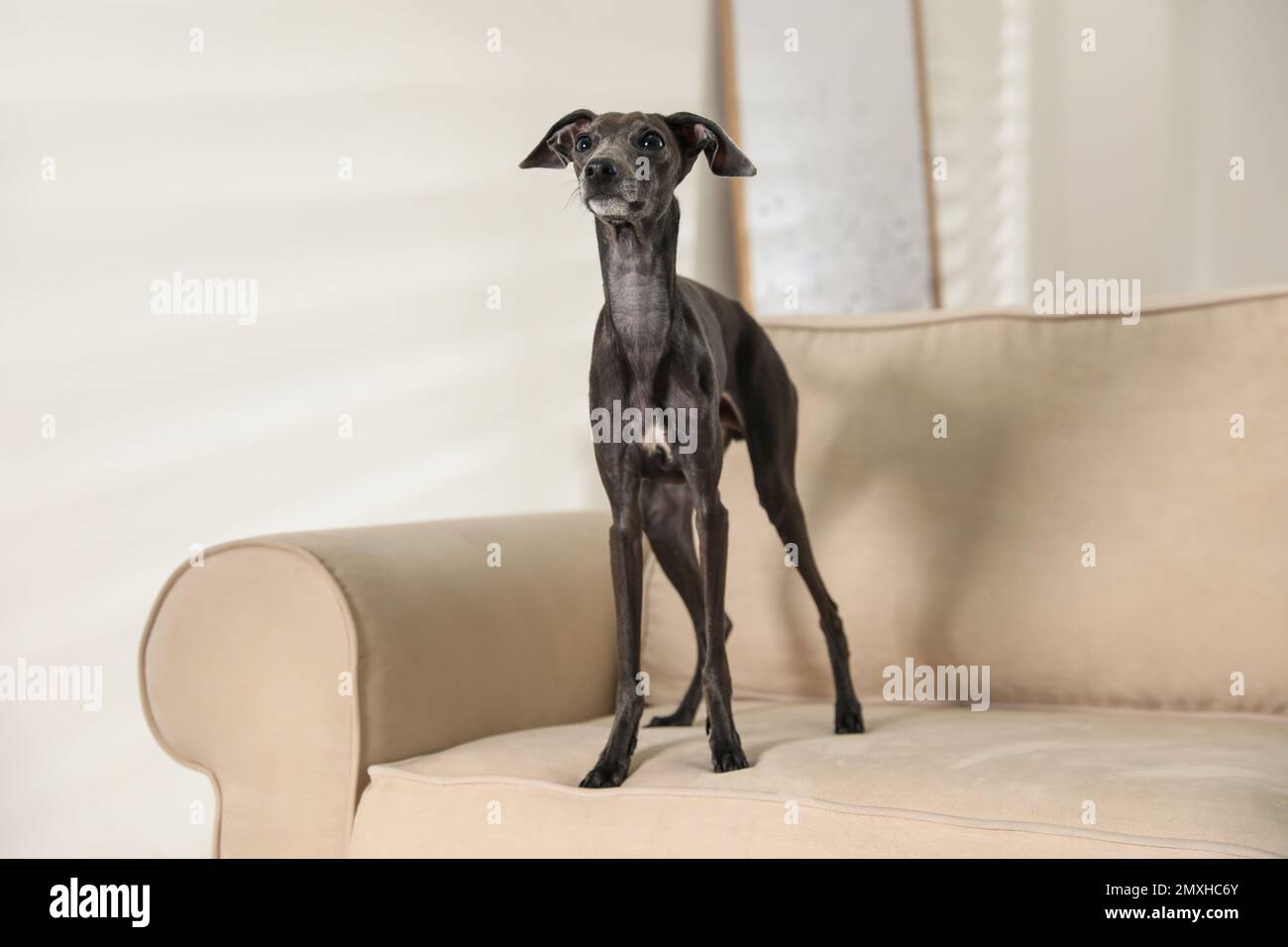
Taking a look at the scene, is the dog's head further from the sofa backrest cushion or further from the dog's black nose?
the sofa backrest cushion

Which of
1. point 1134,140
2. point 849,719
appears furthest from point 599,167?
point 1134,140

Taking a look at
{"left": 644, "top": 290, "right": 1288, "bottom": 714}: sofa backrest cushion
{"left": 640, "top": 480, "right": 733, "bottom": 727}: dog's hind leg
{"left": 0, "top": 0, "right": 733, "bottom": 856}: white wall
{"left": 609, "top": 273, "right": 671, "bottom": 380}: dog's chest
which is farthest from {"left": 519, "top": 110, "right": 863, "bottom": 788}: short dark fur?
{"left": 0, "top": 0, "right": 733, "bottom": 856}: white wall

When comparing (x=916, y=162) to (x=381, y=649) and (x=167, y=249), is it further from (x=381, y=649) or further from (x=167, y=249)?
(x=381, y=649)

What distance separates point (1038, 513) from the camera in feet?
6.77

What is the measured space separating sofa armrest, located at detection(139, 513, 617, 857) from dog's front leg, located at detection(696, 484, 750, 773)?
0.40 metres

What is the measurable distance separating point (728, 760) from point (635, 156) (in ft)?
2.39

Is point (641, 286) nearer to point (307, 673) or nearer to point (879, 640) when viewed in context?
point (307, 673)

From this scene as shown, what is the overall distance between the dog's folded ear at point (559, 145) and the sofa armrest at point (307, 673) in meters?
0.57

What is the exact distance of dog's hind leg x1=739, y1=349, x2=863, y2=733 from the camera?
76.1 inches

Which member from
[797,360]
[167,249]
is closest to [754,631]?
[797,360]

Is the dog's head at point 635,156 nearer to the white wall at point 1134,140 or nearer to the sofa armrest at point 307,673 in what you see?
the sofa armrest at point 307,673

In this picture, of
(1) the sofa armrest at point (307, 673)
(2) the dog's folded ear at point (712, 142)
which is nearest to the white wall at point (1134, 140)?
(2) the dog's folded ear at point (712, 142)

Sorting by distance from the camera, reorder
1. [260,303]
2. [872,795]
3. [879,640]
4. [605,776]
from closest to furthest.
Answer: [872,795] < [605,776] < [879,640] < [260,303]

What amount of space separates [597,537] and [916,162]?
6.37 feet
